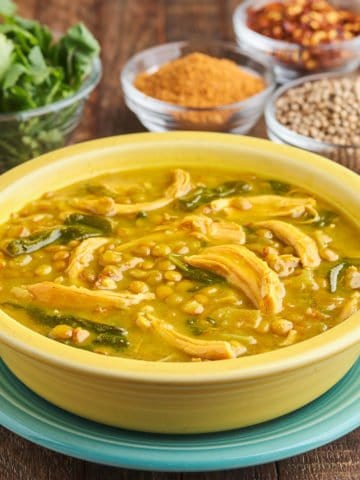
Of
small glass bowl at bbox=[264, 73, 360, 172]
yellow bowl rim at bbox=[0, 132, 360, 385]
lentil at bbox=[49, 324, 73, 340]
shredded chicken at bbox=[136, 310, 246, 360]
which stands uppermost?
yellow bowl rim at bbox=[0, 132, 360, 385]

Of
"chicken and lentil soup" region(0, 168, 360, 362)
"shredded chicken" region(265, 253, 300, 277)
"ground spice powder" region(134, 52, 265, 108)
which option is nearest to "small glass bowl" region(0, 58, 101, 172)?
"ground spice powder" region(134, 52, 265, 108)

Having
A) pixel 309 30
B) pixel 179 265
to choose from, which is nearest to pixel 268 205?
pixel 179 265

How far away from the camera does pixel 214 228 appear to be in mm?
3598

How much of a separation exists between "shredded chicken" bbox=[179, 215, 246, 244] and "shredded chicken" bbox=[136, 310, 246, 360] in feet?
1.82

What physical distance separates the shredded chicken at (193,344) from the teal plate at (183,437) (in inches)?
9.8

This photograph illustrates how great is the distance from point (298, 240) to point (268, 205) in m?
0.31

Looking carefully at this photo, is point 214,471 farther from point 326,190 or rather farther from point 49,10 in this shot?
point 49,10

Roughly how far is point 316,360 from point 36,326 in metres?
0.89

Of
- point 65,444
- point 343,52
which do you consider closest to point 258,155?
point 65,444

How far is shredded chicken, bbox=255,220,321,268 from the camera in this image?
342 centimetres

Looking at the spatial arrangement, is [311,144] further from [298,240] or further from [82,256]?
[82,256]

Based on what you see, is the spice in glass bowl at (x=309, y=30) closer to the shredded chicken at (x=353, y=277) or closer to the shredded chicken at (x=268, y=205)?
the shredded chicken at (x=268, y=205)

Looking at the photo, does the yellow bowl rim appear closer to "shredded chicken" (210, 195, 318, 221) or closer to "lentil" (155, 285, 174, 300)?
"lentil" (155, 285, 174, 300)

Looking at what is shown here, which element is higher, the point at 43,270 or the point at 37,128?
the point at 43,270
